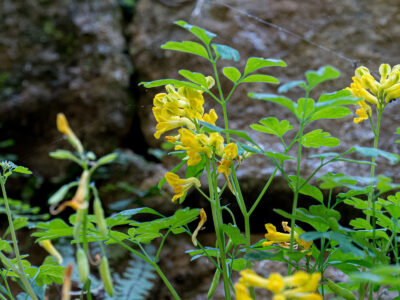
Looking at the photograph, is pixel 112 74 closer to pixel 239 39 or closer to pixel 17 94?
pixel 17 94

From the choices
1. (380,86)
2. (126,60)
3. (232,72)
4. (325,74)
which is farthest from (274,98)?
(126,60)

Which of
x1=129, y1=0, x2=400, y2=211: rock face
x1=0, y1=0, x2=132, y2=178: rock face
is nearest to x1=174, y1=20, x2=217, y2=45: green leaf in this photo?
x1=129, y1=0, x2=400, y2=211: rock face

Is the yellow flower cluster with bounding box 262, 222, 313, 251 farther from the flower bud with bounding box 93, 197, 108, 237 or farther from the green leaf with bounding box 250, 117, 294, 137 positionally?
the flower bud with bounding box 93, 197, 108, 237

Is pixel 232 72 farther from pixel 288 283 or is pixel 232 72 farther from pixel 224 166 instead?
pixel 288 283

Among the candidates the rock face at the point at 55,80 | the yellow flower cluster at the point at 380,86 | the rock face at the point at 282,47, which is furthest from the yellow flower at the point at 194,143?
the rock face at the point at 55,80

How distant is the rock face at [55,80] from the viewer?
1.67m

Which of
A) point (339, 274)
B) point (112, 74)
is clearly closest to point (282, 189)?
point (339, 274)

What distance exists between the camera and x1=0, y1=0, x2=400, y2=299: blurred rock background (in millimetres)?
1495

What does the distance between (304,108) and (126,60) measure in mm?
1453

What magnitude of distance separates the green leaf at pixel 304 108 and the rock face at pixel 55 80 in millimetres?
1351

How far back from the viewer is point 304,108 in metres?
0.44

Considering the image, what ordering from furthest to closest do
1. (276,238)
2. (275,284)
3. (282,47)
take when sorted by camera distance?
(282,47) → (276,238) → (275,284)

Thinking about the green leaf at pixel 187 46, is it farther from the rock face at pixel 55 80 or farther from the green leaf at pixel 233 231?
the rock face at pixel 55 80

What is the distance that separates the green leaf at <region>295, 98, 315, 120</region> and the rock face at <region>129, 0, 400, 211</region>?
3.06 ft
